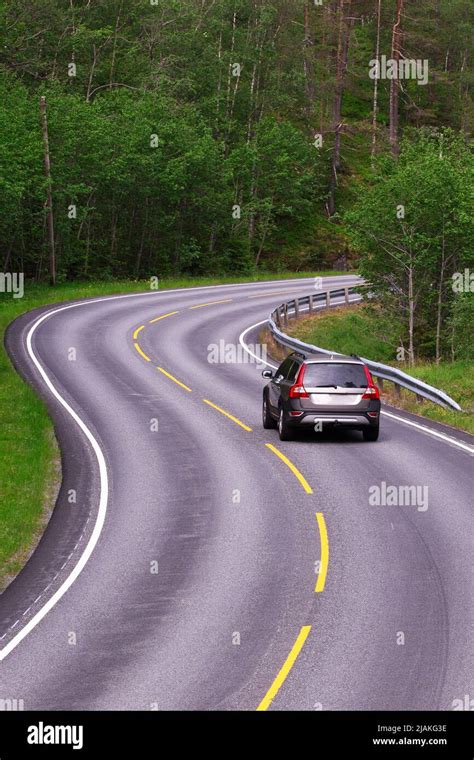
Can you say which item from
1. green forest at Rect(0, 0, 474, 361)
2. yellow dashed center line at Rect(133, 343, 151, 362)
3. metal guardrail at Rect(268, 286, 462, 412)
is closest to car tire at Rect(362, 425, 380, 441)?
metal guardrail at Rect(268, 286, 462, 412)

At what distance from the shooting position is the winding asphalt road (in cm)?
962

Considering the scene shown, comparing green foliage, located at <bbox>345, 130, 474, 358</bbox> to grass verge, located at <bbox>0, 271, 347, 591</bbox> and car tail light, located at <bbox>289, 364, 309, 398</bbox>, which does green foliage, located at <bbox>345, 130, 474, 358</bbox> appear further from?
car tail light, located at <bbox>289, 364, 309, 398</bbox>

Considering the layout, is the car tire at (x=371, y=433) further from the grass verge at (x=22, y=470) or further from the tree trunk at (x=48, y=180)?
the tree trunk at (x=48, y=180)

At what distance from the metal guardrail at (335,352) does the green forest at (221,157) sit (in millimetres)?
4258

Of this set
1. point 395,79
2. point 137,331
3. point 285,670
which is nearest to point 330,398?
point 285,670

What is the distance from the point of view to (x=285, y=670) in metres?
9.84

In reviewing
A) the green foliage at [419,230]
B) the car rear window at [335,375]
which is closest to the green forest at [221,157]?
the green foliage at [419,230]

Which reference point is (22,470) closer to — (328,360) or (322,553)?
(328,360)

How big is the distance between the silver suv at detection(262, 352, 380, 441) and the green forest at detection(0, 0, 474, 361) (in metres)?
15.7

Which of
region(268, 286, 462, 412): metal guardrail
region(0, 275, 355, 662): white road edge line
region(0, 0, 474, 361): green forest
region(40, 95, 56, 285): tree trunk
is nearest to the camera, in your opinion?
region(0, 275, 355, 662): white road edge line

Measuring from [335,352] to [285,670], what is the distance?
99.3 ft

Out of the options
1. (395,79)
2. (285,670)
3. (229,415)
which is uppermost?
(395,79)

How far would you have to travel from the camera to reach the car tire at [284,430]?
21188 mm

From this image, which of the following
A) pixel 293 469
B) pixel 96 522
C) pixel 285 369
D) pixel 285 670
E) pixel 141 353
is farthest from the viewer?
pixel 141 353
